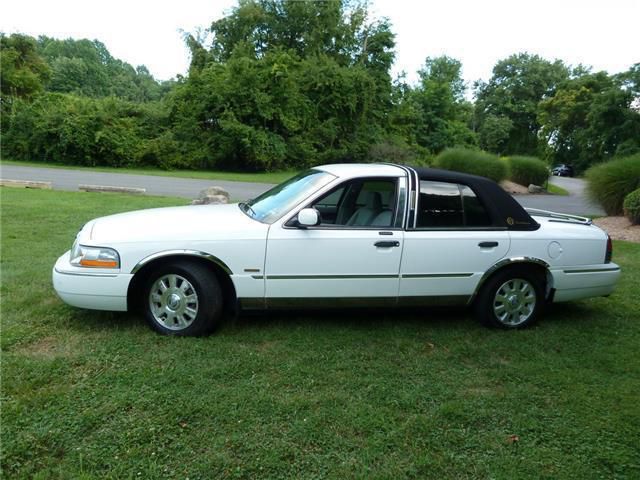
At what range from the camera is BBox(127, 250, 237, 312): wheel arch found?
3.97m

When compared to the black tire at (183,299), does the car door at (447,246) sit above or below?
above

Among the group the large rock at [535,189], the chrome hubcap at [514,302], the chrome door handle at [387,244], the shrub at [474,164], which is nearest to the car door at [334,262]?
the chrome door handle at [387,244]

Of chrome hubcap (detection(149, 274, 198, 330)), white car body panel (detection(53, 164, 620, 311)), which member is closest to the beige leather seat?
white car body panel (detection(53, 164, 620, 311))

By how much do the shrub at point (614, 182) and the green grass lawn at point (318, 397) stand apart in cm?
919

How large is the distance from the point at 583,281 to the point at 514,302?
0.74 meters

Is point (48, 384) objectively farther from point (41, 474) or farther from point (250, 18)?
point (250, 18)

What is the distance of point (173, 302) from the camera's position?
13.3 feet

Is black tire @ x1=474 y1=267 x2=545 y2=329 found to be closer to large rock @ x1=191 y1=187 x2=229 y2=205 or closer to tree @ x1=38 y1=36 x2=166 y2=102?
large rock @ x1=191 y1=187 x2=229 y2=205

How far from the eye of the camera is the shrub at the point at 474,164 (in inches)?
887

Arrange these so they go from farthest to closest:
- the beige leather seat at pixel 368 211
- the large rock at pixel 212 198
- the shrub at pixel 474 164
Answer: the shrub at pixel 474 164, the large rock at pixel 212 198, the beige leather seat at pixel 368 211

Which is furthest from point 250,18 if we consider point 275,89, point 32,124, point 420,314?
point 420,314

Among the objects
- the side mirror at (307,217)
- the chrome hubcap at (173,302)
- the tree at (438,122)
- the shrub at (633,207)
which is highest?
the tree at (438,122)

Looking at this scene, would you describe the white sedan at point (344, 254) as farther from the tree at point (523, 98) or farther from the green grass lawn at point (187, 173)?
the tree at point (523, 98)

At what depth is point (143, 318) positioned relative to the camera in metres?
4.38
